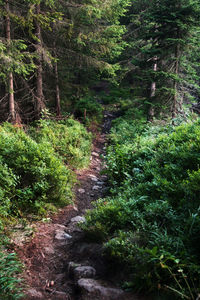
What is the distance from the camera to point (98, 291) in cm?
251

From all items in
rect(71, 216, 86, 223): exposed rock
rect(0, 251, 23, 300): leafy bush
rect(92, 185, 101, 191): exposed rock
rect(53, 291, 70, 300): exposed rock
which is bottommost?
rect(92, 185, 101, 191): exposed rock

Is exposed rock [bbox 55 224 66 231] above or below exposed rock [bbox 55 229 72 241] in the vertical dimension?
below

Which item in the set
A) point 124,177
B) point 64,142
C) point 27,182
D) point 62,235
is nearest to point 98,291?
point 62,235

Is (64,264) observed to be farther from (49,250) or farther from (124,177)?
(124,177)

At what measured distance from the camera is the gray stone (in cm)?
291

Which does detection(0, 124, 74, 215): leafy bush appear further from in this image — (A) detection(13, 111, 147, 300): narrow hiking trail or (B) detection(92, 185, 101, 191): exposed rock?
(B) detection(92, 185, 101, 191): exposed rock

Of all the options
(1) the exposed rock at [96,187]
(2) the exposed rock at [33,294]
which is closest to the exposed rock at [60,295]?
(2) the exposed rock at [33,294]

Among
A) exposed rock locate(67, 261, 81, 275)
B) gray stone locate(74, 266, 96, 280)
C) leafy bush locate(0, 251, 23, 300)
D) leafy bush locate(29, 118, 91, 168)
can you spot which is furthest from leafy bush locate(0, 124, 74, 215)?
leafy bush locate(29, 118, 91, 168)

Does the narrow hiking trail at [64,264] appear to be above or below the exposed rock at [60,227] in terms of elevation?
above

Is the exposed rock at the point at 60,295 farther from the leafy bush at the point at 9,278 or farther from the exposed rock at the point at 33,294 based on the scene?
the leafy bush at the point at 9,278

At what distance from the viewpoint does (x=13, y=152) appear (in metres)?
4.84

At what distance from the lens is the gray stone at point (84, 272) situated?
2.91m

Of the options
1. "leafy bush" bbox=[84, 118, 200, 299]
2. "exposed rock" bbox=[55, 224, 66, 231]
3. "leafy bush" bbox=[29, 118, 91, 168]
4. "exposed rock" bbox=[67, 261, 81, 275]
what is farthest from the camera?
"leafy bush" bbox=[29, 118, 91, 168]

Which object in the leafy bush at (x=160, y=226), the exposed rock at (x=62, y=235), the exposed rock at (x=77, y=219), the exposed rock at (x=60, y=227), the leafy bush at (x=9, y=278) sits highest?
the leafy bush at (x=160, y=226)
